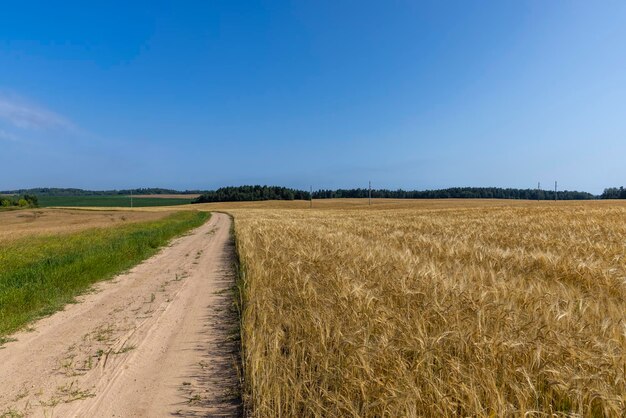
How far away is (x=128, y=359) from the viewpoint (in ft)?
14.5

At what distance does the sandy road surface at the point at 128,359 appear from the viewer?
3.40 m

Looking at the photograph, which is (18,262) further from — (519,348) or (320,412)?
(519,348)

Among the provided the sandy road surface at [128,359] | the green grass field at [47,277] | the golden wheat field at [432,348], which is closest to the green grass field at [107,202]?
the green grass field at [47,277]

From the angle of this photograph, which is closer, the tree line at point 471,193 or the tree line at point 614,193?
the tree line at point 614,193

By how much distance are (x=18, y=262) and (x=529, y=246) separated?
54.5 ft

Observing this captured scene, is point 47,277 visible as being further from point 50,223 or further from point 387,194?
point 387,194

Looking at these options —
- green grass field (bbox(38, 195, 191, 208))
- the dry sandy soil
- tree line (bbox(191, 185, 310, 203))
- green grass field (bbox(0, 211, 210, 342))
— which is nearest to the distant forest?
tree line (bbox(191, 185, 310, 203))

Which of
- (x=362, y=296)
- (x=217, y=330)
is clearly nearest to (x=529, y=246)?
(x=362, y=296)

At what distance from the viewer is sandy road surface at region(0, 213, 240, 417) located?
3.40 metres

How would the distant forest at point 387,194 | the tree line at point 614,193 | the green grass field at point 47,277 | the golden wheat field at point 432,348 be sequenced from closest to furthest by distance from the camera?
the golden wheat field at point 432,348, the green grass field at point 47,277, the tree line at point 614,193, the distant forest at point 387,194

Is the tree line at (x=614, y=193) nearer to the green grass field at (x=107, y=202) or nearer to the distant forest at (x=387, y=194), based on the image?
the distant forest at (x=387, y=194)

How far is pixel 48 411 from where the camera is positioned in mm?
3314

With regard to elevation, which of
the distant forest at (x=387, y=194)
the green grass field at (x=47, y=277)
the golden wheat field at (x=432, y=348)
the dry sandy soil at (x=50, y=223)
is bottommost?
the dry sandy soil at (x=50, y=223)

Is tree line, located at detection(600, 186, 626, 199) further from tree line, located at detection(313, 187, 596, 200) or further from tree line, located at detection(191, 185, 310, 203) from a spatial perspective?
tree line, located at detection(191, 185, 310, 203)
